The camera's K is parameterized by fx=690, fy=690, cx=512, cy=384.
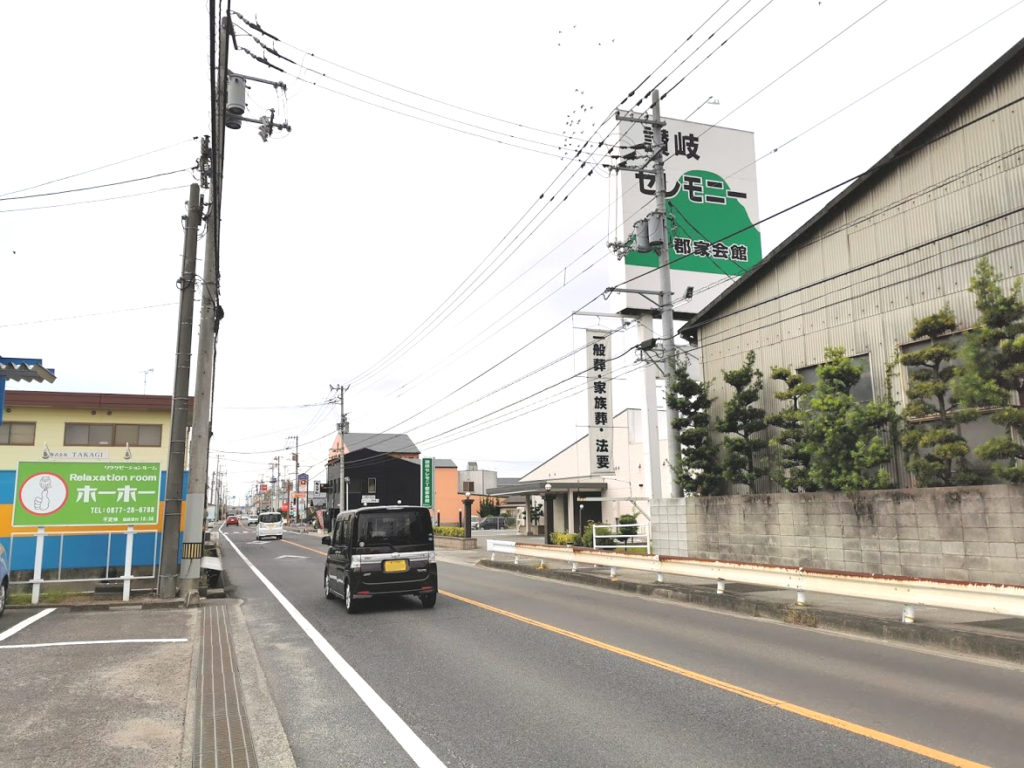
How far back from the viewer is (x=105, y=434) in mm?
26531

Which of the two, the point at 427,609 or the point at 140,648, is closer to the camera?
the point at 140,648

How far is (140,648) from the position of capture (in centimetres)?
902

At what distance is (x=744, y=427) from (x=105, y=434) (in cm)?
2331

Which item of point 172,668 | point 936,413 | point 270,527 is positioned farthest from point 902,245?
point 270,527

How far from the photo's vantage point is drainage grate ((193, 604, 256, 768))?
16.5 ft

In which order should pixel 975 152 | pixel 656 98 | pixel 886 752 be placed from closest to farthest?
pixel 886 752
pixel 975 152
pixel 656 98

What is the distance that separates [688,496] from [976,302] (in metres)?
9.65

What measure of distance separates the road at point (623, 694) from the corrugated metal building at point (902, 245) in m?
8.22

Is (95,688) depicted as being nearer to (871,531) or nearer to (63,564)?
(63,564)

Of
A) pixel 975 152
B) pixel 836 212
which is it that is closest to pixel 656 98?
pixel 836 212

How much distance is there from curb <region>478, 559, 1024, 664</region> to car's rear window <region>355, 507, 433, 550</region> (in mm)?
5199

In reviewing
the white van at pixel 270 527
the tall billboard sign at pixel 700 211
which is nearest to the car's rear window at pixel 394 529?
the tall billboard sign at pixel 700 211

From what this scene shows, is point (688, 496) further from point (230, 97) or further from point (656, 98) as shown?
point (230, 97)

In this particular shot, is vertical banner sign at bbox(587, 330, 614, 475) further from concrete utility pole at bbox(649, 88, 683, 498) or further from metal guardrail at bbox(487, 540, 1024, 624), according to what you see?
metal guardrail at bbox(487, 540, 1024, 624)
